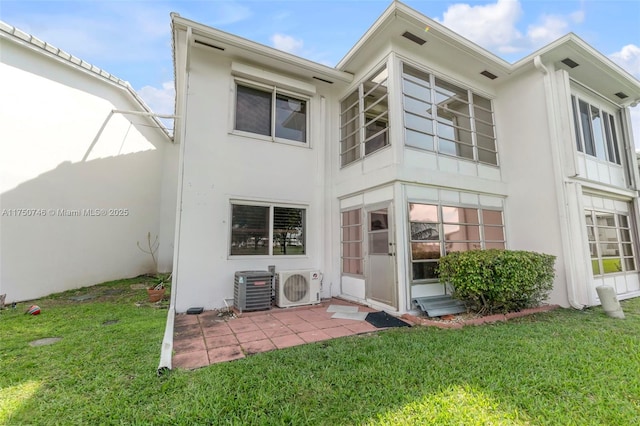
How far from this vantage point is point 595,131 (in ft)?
26.1

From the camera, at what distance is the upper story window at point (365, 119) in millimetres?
6516

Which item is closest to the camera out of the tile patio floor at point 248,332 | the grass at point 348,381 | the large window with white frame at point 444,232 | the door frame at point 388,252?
the grass at point 348,381

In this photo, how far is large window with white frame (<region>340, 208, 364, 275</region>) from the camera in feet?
22.6

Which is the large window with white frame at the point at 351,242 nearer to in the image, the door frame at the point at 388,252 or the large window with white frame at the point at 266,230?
the door frame at the point at 388,252

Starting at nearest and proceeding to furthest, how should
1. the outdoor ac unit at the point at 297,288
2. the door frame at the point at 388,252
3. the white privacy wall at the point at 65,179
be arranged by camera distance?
the door frame at the point at 388,252, the outdoor ac unit at the point at 297,288, the white privacy wall at the point at 65,179

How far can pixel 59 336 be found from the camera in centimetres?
434

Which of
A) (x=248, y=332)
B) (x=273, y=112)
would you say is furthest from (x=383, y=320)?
(x=273, y=112)

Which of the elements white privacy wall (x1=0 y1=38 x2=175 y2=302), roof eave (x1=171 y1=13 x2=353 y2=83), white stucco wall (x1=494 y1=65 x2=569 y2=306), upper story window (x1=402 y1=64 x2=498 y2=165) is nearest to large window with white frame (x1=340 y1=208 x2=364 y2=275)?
upper story window (x1=402 y1=64 x2=498 y2=165)

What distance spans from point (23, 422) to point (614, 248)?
11749 millimetres

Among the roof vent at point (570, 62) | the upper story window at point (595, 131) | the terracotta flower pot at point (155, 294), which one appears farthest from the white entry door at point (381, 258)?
the roof vent at point (570, 62)

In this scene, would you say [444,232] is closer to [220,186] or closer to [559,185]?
[559,185]

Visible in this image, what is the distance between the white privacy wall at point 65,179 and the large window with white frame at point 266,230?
17.2 ft

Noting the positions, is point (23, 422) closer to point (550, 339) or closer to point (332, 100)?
point (550, 339)

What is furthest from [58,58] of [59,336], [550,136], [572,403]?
[550,136]
